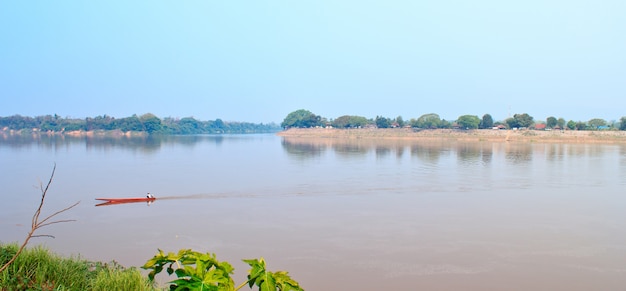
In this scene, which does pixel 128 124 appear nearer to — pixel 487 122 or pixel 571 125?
pixel 487 122

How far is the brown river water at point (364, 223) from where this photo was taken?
7496 mm

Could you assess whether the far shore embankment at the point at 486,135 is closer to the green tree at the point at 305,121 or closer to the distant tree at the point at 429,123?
the distant tree at the point at 429,123

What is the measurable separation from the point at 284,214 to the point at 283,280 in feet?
30.8

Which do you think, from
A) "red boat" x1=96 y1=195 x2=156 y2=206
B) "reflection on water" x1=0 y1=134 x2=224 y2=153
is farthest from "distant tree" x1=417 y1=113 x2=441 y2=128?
"red boat" x1=96 y1=195 x2=156 y2=206

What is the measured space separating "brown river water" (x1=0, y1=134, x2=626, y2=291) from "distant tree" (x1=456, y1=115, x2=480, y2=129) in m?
38.2

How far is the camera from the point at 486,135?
5331 centimetres

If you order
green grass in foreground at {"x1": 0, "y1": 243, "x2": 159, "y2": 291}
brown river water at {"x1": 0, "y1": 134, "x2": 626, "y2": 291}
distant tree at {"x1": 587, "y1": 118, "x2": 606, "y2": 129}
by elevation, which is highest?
distant tree at {"x1": 587, "y1": 118, "x2": 606, "y2": 129}

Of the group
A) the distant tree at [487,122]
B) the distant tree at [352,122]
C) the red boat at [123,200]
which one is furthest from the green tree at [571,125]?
the red boat at [123,200]

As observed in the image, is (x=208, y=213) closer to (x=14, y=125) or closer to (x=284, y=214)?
(x=284, y=214)

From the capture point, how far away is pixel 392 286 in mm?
6836

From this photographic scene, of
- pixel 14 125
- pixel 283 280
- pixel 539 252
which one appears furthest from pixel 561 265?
pixel 14 125

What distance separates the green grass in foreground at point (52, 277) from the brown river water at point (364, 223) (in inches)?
76.1

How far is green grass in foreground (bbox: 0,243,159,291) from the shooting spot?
4293 mm

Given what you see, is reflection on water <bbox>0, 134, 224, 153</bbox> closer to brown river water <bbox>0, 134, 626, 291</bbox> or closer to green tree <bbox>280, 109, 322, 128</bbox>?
brown river water <bbox>0, 134, 626, 291</bbox>
